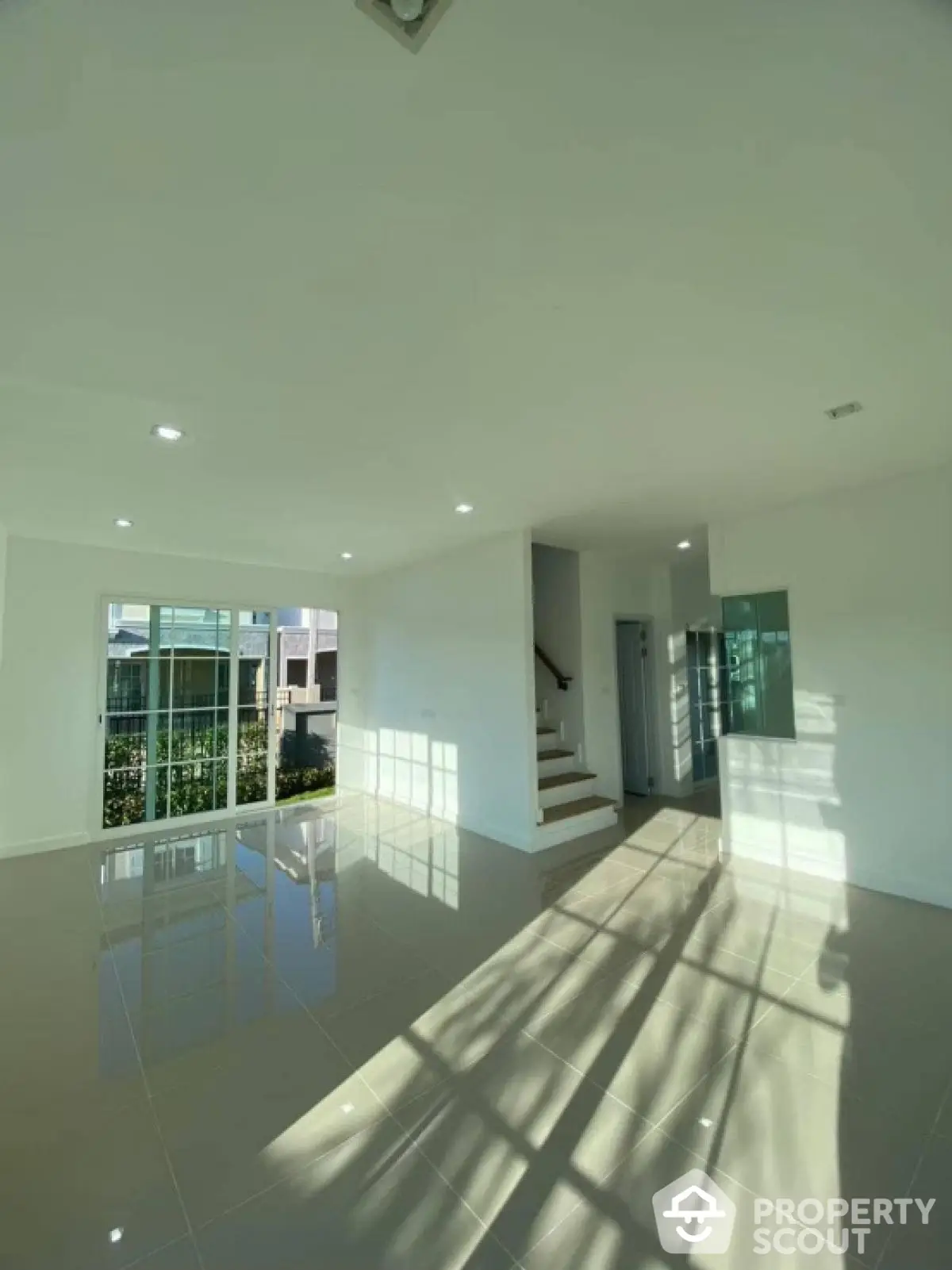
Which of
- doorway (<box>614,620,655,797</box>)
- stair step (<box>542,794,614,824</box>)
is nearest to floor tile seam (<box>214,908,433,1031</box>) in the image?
stair step (<box>542,794,614,824</box>)

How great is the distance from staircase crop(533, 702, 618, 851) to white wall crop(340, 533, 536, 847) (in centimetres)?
27

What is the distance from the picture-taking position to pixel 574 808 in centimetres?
479

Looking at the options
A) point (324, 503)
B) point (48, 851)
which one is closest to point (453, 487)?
point (324, 503)

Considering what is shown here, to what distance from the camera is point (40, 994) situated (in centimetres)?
244

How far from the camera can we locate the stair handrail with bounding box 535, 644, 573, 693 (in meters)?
5.48

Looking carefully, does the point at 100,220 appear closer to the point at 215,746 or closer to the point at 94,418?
the point at 94,418

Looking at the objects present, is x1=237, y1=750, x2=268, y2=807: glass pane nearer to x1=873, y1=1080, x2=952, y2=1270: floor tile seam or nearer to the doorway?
the doorway

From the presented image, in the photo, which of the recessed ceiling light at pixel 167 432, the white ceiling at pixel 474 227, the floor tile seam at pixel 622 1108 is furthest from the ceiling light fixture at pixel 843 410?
the recessed ceiling light at pixel 167 432

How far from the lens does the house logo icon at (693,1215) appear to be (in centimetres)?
136

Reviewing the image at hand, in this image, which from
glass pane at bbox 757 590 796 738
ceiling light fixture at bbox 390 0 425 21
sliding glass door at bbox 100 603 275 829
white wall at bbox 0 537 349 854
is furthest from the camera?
sliding glass door at bbox 100 603 275 829

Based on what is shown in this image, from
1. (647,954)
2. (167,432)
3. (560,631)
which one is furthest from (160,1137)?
(560,631)

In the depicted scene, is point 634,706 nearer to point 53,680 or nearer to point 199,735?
point 199,735

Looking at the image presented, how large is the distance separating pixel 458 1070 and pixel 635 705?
15.4ft

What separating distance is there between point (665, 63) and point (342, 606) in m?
5.91
